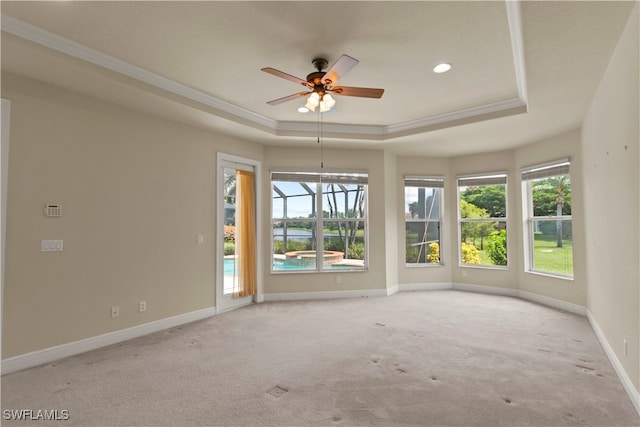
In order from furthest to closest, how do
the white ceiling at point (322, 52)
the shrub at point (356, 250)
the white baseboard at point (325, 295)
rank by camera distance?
the shrub at point (356, 250) → the white baseboard at point (325, 295) → the white ceiling at point (322, 52)

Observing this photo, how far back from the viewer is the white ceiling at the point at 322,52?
243 cm

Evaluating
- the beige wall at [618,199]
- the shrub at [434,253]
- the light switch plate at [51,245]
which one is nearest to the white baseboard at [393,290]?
the shrub at [434,253]

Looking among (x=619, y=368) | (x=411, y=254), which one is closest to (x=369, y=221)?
(x=411, y=254)

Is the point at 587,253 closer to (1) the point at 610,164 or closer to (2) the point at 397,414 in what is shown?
(1) the point at 610,164

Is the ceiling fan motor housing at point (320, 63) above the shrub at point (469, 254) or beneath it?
above

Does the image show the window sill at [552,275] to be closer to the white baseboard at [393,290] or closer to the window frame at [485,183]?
the window frame at [485,183]

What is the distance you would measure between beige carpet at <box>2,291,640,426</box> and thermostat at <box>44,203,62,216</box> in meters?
1.35

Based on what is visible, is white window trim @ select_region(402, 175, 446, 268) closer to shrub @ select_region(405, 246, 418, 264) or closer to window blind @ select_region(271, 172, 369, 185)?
shrub @ select_region(405, 246, 418, 264)

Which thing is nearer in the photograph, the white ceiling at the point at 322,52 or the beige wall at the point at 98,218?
the white ceiling at the point at 322,52

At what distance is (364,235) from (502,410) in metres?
3.83

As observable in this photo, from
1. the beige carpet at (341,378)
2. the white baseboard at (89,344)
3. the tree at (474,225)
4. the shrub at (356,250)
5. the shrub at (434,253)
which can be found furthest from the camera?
the shrub at (434,253)

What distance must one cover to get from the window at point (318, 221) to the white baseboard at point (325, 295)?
38cm

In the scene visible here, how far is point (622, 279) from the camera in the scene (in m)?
2.75

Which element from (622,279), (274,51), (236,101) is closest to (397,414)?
(622,279)
